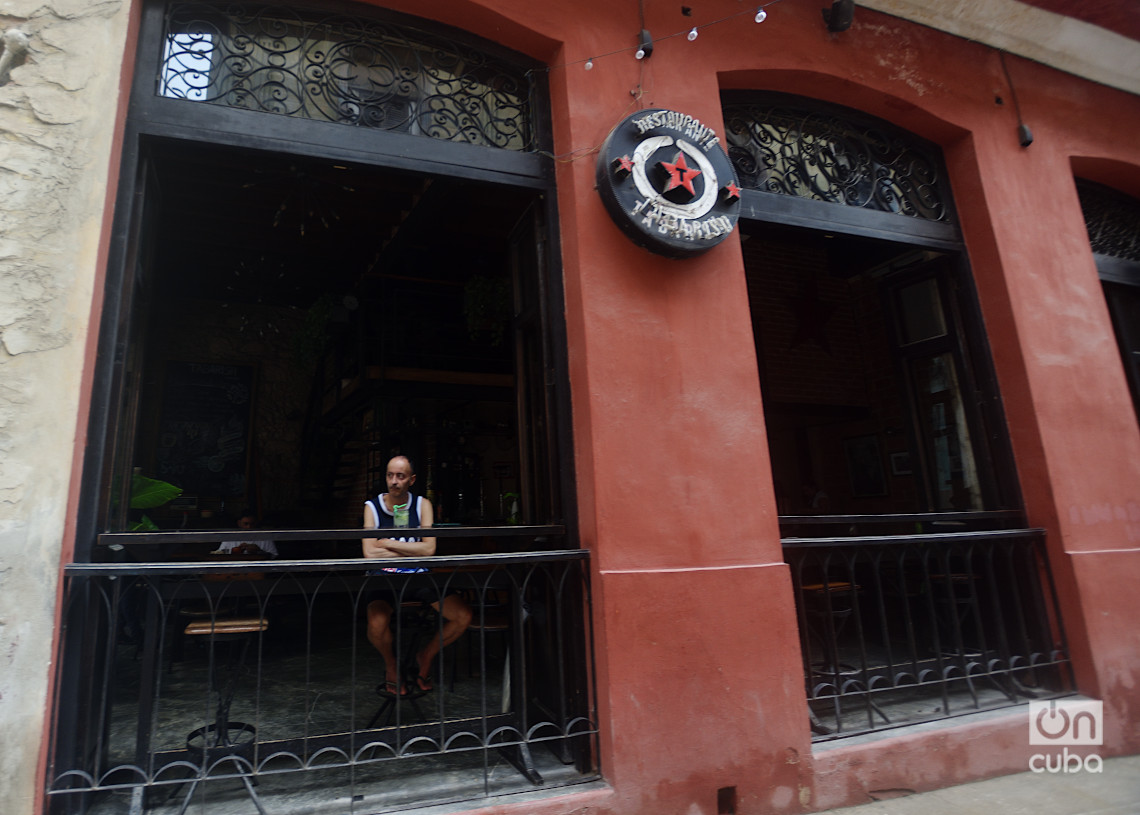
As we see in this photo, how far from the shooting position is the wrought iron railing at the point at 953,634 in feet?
12.4

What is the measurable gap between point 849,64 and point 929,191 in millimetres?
1198

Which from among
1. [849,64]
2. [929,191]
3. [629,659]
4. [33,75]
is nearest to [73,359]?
[33,75]

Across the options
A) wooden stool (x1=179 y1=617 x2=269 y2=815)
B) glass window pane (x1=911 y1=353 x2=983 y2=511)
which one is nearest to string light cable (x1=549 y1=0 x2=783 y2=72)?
glass window pane (x1=911 y1=353 x2=983 y2=511)

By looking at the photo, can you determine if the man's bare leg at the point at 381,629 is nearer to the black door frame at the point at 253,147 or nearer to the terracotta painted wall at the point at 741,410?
the black door frame at the point at 253,147

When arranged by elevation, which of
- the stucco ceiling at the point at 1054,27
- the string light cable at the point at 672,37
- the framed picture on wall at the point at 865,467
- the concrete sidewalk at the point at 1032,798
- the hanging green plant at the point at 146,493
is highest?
the stucco ceiling at the point at 1054,27

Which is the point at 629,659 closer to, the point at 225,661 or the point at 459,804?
the point at 459,804

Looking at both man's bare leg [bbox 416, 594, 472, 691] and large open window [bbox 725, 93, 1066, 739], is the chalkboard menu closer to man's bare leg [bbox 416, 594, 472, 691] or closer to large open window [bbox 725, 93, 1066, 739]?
man's bare leg [bbox 416, 594, 472, 691]

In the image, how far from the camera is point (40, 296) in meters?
2.75

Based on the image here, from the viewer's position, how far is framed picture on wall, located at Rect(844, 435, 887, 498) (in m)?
7.98

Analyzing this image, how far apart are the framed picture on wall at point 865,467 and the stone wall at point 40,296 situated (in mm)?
7921

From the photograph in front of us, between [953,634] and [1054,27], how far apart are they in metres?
4.71

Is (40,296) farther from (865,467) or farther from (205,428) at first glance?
(865,467)

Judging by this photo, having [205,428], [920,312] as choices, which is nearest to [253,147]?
[920,312]

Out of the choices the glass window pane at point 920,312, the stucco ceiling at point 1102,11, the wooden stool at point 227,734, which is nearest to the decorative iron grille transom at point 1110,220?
the stucco ceiling at point 1102,11
